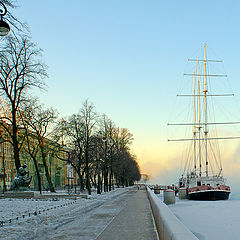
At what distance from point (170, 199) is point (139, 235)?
23969mm

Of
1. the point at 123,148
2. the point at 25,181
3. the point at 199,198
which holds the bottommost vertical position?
the point at 199,198

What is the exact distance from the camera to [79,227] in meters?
12.4

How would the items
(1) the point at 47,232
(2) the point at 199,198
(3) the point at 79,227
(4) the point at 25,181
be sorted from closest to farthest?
(1) the point at 47,232
(3) the point at 79,227
(4) the point at 25,181
(2) the point at 199,198

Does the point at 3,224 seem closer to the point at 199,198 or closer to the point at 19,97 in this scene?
the point at 19,97

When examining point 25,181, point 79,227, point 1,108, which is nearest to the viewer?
point 79,227

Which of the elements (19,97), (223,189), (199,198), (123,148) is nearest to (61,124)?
(19,97)

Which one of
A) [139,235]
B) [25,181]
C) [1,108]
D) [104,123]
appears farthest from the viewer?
[104,123]

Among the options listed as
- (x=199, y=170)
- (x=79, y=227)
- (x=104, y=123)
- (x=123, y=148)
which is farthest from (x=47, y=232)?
(x=123, y=148)

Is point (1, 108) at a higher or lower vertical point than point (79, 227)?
higher

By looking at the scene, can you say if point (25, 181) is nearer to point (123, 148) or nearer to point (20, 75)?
point (20, 75)

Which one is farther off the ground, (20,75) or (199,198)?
(20,75)

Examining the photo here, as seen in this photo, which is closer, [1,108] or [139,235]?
[139,235]

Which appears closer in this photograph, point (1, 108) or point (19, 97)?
point (19, 97)

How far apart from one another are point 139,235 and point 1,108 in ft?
100
